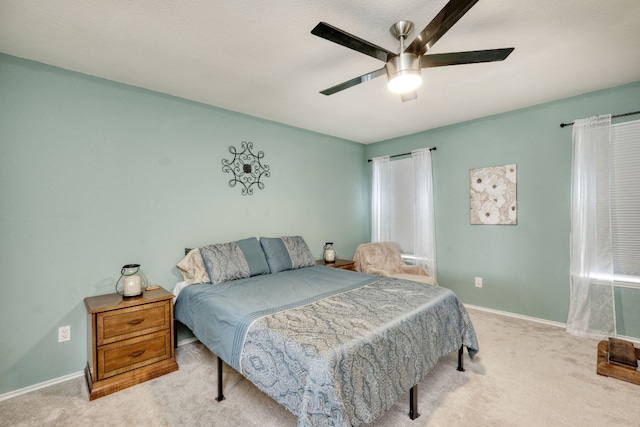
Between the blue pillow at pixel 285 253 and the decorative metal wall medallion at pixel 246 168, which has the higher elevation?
the decorative metal wall medallion at pixel 246 168

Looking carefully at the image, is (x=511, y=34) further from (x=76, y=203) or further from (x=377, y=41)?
(x=76, y=203)

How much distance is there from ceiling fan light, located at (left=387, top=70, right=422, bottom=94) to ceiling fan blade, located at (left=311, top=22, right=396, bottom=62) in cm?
13

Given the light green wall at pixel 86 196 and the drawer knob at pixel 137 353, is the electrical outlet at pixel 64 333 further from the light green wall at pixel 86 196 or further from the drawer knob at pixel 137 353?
the drawer knob at pixel 137 353

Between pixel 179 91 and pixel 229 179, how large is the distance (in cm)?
102

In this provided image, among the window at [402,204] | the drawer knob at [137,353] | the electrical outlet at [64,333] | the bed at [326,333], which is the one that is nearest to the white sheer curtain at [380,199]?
the window at [402,204]

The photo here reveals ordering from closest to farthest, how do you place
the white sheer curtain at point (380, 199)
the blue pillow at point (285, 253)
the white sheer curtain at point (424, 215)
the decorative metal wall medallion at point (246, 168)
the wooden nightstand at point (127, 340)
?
the wooden nightstand at point (127, 340) < the blue pillow at point (285, 253) < the decorative metal wall medallion at point (246, 168) < the white sheer curtain at point (424, 215) < the white sheer curtain at point (380, 199)

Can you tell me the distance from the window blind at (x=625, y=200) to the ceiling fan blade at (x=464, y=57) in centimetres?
226

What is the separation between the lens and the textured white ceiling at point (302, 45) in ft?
5.51

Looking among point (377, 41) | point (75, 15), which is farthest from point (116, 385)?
point (377, 41)

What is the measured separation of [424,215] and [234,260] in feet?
9.06

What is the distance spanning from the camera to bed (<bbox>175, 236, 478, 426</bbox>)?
136 cm

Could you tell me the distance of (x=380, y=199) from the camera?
4.75 meters

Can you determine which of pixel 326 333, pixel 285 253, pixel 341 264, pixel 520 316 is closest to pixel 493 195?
pixel 520 316

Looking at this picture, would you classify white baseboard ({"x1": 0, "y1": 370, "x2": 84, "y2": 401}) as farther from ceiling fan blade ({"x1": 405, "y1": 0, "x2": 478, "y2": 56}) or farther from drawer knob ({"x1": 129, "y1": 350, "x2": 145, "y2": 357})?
ceiling fan blade ({"x1": 405, "y1": 0, "x2": 478, "y2": 56})
